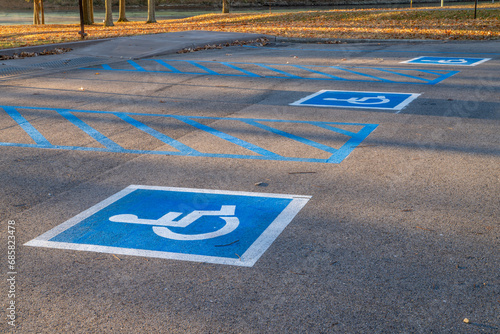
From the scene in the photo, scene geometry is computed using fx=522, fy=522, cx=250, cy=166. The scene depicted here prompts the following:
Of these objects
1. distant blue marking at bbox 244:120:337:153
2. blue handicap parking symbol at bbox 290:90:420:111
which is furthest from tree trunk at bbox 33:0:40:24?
distant blue marking at bbox 244:120:337:153

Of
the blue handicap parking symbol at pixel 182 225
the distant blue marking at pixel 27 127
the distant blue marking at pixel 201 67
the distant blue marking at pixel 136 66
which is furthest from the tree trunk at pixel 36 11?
the blue handicap parking symbol at pixel 182 225

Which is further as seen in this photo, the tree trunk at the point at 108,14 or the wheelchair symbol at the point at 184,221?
the tree trunk at the point at 108,14

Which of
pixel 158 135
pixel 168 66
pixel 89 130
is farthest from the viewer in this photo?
pixel 168 66

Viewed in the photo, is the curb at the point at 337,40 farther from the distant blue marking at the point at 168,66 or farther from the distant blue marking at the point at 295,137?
the distant blue marking at the point at 295,137

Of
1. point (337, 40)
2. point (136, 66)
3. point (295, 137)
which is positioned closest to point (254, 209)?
point (295, 137)

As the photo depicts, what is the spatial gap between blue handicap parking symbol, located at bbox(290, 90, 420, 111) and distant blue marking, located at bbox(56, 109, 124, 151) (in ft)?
11.6

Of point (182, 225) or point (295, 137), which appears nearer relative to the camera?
point (182, 225)

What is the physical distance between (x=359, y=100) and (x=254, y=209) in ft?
17.6

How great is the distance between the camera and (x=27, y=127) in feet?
26.4

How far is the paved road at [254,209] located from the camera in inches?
132

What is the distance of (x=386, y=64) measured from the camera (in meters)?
13.9

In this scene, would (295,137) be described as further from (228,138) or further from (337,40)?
(337,40)

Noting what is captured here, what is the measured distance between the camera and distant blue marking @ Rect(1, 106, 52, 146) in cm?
734

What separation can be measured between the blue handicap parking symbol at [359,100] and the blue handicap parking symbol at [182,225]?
4.47 m
